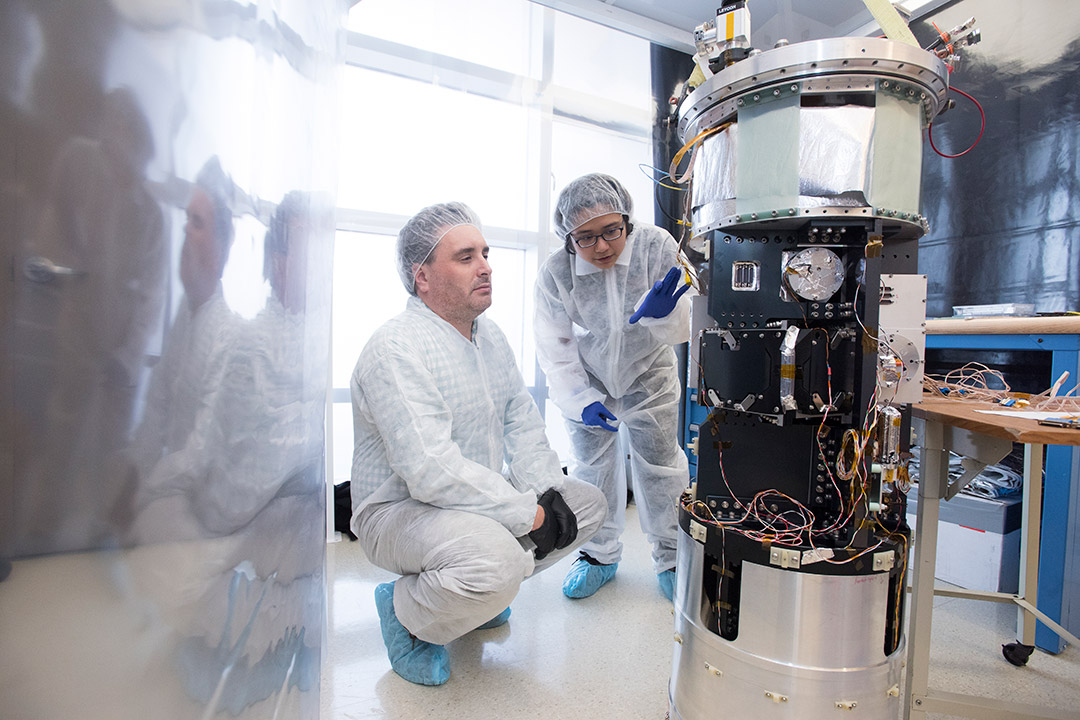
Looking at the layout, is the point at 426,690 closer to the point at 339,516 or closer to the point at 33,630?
the point at 339,516

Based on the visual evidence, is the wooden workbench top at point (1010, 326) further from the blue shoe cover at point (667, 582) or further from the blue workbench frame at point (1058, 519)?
the blue shoe cover at point (667, 582)

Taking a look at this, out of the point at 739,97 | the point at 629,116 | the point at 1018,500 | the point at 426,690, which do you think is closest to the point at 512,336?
the point at 629,116

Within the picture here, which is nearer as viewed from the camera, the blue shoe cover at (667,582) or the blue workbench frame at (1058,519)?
the blue workbench frame at (1058,519)

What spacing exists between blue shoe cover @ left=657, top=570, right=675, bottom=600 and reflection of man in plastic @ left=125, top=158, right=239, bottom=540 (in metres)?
1.76

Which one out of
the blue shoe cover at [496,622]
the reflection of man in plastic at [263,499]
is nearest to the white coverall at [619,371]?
the blue shoe cover at [496,622]

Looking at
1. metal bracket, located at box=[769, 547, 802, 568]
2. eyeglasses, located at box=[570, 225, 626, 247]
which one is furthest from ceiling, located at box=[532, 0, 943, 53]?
metal bracket, located at box=[769, 547, 802, 568]

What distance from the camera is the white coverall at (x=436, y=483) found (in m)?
1.27

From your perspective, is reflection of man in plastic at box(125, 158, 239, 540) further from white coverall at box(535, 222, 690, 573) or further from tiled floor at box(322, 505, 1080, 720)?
white coverall at box(535, 222, 690, 573)

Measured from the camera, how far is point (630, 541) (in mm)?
2314

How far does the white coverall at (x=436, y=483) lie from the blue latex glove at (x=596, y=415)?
340 millimetres

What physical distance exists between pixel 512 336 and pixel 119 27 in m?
2.35

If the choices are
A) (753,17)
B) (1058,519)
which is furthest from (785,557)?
(753,17)

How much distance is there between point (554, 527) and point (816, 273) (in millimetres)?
856

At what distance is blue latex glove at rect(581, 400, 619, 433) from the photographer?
6.01 ft
